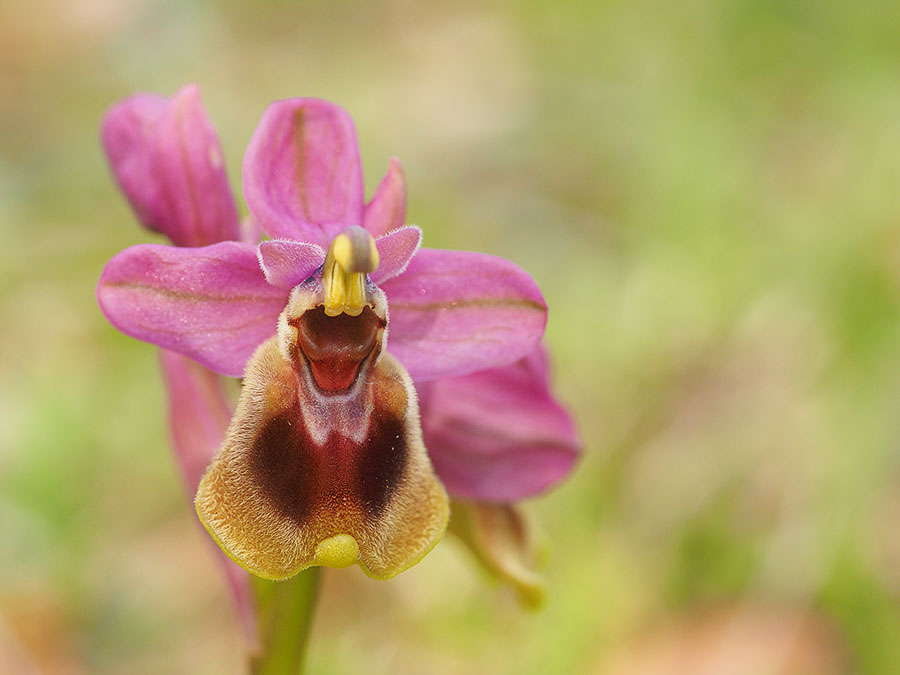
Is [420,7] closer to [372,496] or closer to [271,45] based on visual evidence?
[271,45]

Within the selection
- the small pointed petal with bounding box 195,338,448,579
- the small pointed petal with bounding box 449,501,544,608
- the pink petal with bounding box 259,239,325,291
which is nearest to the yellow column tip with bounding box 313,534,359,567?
the small pointed petal with bounding box 195,338,448,579

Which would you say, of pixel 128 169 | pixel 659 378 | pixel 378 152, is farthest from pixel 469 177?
pixel 128 169

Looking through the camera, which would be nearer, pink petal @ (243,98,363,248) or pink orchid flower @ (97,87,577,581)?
pink orchid flower @ (97,87,577,581)

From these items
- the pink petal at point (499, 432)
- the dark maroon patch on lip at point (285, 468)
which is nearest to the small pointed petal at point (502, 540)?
the pink petal at point (499, 432)

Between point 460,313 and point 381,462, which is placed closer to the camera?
point 381,462

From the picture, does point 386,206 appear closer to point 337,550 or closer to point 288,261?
point 288,261

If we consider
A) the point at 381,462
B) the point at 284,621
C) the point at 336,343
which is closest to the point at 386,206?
the point at 336,343

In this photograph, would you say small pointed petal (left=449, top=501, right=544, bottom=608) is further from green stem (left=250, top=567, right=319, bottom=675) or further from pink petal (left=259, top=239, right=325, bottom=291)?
pink petal (left=259, top=239, right=325, bottom=291)
